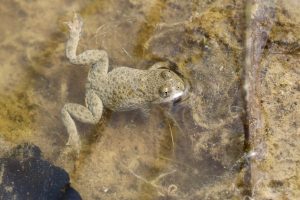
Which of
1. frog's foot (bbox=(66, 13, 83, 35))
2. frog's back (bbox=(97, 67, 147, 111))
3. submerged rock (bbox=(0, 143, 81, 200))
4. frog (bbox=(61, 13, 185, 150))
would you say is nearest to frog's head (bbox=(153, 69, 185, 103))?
frog (bbox=(61, 13, 185, 150))

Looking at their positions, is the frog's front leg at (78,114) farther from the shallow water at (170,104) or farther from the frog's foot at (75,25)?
the frog's foot at (75,25)

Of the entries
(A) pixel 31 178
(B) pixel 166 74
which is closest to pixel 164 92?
(B) pixel 166 74

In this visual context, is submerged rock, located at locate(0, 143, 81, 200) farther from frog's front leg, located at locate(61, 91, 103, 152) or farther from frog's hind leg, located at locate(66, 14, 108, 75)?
frog's hind leg, located at locate(66, 14, 108, 75)

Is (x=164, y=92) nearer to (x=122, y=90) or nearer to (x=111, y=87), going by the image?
(x=122, y=90)

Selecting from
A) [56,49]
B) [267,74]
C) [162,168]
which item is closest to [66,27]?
[56,49]

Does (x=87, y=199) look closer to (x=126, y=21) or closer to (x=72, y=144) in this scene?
(x=72, y=144)

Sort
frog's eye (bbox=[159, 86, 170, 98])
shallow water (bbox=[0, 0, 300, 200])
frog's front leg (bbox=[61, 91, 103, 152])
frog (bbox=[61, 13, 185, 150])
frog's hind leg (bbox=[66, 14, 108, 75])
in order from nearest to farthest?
shallow water (bbox=[0, 0, 300, 200]) → frog's eye (bbox=[159, 86, 170, 98]) → frog (bbox=[61, 13, 185, 150]) → frog's front leg (bbox=[61, 91, 103, 152]) → frog's hind leg (bbox=[66, 14, 108, 75])
